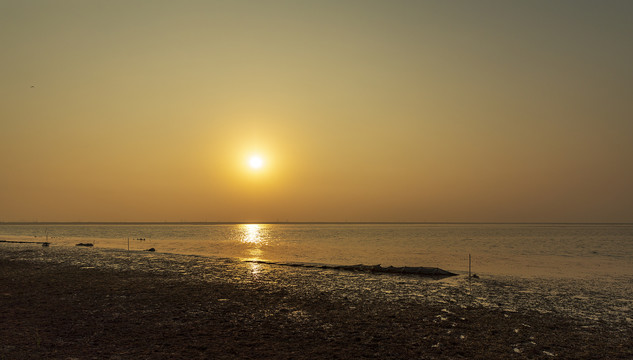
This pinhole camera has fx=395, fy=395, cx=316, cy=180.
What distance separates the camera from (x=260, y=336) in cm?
1498

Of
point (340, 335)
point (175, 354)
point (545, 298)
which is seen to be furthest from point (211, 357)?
point (545, 298)

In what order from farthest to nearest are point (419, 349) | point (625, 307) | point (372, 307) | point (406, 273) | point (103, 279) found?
point (406, 273) < point (103, 279) < point (625, 307) < point (372, 307) < point (419, 349)

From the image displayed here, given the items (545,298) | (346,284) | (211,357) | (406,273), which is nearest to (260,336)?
(211,357)

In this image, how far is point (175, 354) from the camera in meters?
12.7

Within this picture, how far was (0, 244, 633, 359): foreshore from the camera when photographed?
1342cm

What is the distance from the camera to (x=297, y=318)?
17938 mm

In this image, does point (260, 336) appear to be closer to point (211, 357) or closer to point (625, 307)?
point (211, 357)

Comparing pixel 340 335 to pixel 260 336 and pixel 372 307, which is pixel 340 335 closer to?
pixel 260 336

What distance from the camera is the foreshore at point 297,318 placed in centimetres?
1342

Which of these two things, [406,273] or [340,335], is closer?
[340,335]

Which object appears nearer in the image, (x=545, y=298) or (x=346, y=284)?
(x=545, y=298)

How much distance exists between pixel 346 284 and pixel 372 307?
8.23 m

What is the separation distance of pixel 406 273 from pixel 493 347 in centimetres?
2223

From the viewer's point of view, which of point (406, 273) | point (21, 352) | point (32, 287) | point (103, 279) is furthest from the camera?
point (406, 273)
